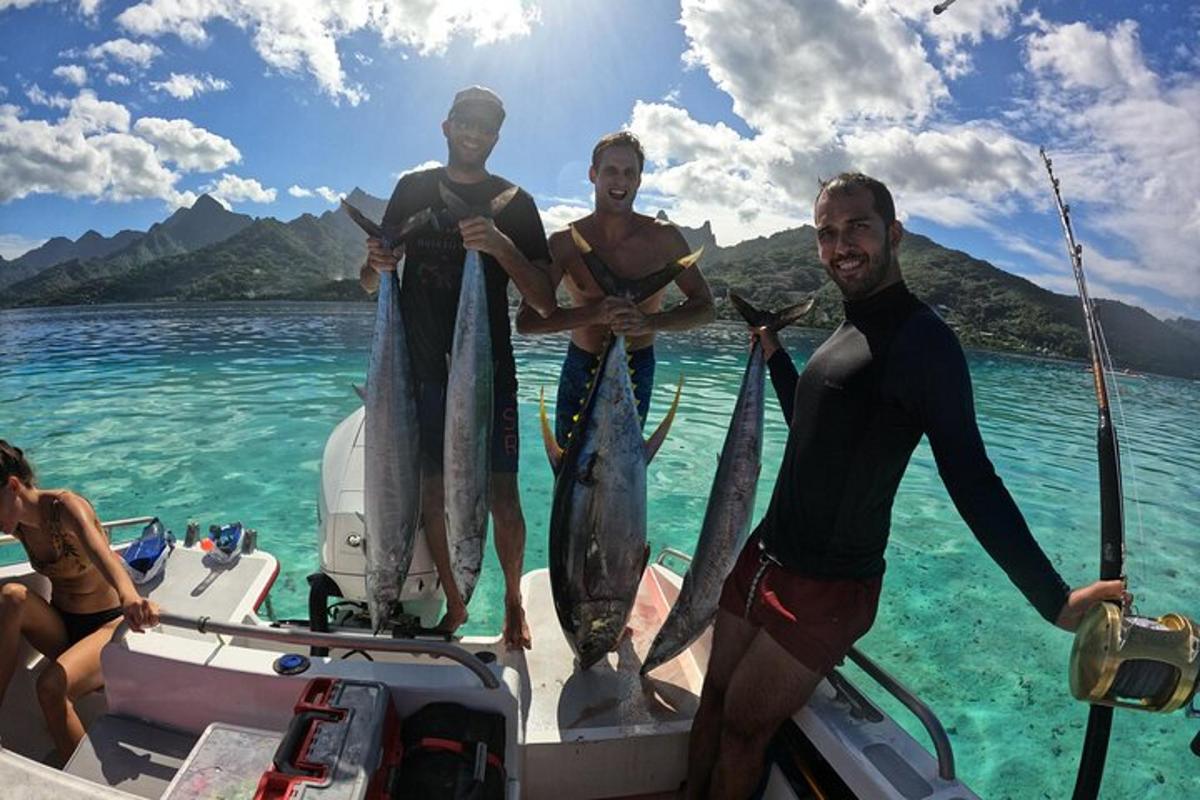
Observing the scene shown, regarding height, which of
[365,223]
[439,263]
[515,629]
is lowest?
[515,629]

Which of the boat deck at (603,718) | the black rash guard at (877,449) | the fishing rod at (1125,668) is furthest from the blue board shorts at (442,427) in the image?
the fishing rod at (1125,668)

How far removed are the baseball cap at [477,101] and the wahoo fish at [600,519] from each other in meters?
0.64

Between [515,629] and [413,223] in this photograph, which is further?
[515,629]

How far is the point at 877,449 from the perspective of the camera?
74.9 inches

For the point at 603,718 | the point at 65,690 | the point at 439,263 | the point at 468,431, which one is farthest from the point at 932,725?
the point at 65,690

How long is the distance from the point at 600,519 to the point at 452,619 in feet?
2.83

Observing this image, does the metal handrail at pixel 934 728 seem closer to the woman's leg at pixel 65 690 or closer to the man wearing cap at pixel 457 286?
the man wearing cap at pixel 457 286

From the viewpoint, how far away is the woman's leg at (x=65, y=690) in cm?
242

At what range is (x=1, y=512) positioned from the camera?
2691mm

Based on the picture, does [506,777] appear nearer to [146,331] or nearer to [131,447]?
[131,447]

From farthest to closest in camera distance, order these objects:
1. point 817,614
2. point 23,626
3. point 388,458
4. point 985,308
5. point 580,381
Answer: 1. point 985,308
2. point 580,381
3. point 23,626
4. point 388,458
5. point 817,614

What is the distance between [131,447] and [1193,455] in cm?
2134

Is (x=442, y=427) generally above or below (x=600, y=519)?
above

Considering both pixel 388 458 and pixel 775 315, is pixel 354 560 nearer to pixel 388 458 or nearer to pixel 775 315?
pixel 388 458
